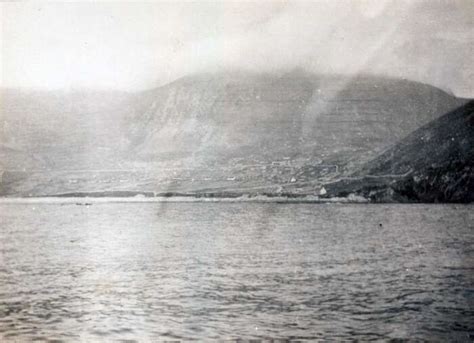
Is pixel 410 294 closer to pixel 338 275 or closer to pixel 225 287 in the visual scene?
pixel 338 275

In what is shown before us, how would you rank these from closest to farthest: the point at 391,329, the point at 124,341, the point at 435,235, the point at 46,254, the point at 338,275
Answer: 1. the point at 124,341
2. the point at 391,329
3. the point at 338,275
4. the point at 46,254
5. the point at 435,235

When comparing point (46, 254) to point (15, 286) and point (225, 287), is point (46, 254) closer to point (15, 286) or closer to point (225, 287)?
point (15, 286)

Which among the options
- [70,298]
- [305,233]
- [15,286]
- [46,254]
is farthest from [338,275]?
[305,233]

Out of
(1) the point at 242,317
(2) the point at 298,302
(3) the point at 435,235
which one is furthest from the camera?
(3) the point at 435,235

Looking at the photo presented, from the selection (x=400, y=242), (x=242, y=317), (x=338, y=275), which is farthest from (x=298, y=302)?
(x=400, y=242)

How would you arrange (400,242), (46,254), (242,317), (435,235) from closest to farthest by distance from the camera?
1. (242,317)
2. (46,254)
3. (400,242)
4. (435,235)

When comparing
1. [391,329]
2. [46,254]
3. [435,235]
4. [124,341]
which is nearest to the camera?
[124,341]

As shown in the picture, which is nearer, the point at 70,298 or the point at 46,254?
the point at 70,298

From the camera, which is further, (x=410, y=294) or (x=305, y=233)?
(x=305, y=233)
